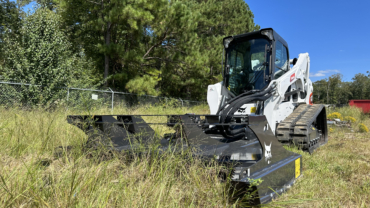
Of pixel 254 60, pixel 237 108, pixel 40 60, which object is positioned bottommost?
pixel 237 108

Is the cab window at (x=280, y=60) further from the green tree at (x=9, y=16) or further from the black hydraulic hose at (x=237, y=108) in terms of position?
the green tree at (x=9, y=16)

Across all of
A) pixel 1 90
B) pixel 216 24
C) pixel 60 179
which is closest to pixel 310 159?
pixel 60 179

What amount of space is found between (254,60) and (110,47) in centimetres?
820

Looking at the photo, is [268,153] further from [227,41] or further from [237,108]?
[227,41]

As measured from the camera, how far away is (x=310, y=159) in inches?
154

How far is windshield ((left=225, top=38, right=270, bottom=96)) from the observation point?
16.1 feet

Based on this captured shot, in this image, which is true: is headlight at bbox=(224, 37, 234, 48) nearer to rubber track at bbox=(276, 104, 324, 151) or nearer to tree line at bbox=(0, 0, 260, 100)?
rubber track at bbox=(276, 104, 324, 151)

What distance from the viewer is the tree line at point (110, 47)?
909 cm

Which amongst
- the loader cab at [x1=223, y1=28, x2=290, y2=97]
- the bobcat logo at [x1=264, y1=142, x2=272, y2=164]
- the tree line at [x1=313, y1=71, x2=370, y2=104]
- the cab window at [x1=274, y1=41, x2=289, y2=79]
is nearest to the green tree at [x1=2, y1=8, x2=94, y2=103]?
the loader cab at [x1=223, y1=28, x2=290, y2=97]

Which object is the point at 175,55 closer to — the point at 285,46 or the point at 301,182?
the point at 285,46

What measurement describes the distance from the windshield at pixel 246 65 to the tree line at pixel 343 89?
78.7 meters

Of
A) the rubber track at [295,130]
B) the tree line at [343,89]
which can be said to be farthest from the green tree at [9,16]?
the tree line at [343,89]

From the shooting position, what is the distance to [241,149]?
3.21 m

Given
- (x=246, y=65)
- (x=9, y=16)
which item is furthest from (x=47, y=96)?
(x=9, y=16)
